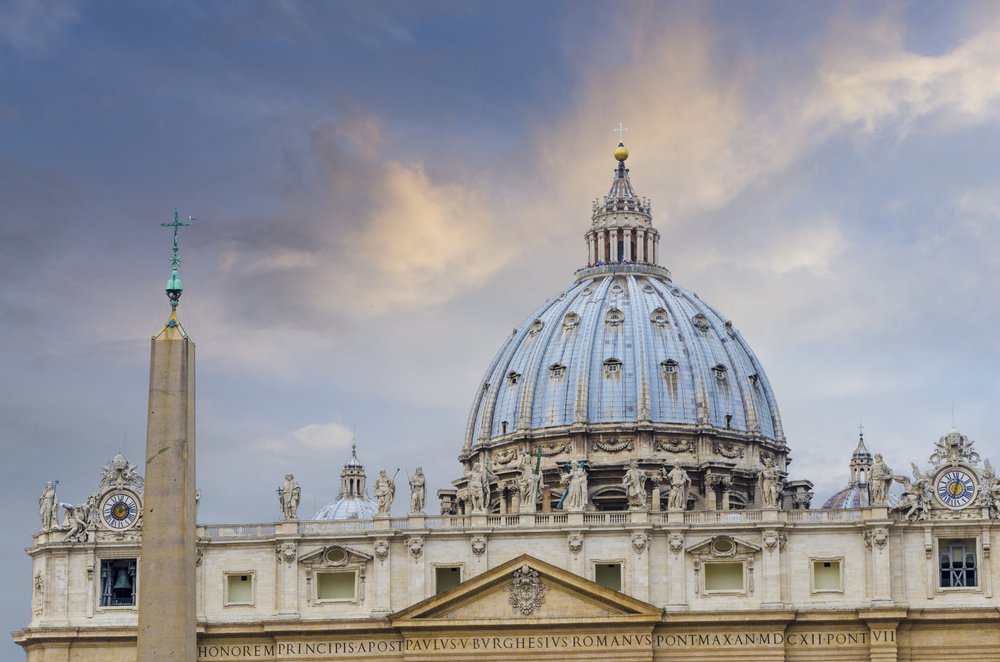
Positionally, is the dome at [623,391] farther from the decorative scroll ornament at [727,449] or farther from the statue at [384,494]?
the statue at [384,494]

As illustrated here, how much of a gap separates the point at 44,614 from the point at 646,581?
3125cm

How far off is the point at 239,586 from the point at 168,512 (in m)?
61.5

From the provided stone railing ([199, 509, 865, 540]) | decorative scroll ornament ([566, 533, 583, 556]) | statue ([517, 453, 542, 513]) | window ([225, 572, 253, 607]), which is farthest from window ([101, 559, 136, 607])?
decorative scroll ornament ([566, 533, 583, 556])

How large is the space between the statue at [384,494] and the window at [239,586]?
7.51 m

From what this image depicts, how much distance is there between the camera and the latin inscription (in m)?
108

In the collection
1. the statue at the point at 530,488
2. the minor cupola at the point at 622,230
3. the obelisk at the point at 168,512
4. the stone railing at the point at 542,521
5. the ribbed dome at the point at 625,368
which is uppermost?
the minor cupola at the point at 622,230

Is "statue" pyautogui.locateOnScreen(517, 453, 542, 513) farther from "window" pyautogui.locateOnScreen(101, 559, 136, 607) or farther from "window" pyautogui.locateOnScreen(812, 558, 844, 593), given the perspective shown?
"window" pyautogui.locateOnScreen(101, 559, 136, 607)

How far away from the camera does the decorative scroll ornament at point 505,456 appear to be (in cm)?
15450

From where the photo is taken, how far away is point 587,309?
16138cm

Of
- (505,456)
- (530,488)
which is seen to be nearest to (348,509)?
(505,456)

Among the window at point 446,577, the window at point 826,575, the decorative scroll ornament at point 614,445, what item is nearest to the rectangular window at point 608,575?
the window at point 446,577

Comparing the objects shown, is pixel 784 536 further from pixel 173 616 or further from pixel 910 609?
pixel 173 616

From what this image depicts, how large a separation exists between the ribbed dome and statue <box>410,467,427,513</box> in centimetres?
4033

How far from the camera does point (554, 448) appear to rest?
152 metres
